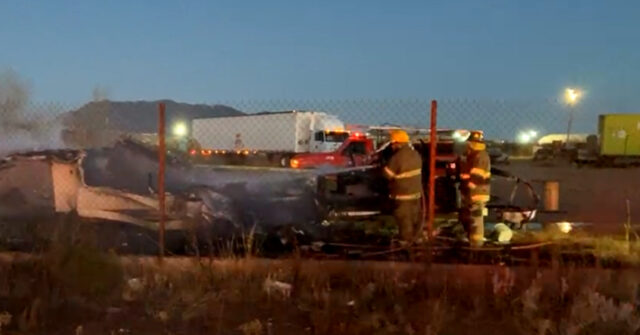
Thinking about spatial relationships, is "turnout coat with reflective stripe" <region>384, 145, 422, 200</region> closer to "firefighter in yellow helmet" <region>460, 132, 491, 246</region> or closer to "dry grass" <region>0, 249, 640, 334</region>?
"firefighter in yellow helmet" <region>460, 132, 491, 246</region>

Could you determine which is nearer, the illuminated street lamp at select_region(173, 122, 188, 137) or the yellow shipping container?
the illuminated street lamp at select_region(173, 122, 188, 137)

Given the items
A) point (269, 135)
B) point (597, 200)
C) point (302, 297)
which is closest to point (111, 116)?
point (597, 200)

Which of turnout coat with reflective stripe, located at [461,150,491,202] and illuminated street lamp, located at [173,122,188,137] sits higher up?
turnout coat with reflective stripe, located at [461,150,491,202]

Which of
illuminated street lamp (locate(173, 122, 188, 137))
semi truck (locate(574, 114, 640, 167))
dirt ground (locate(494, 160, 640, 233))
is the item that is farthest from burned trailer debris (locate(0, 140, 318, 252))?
semi truck (locate(574, 114, 640, 167))

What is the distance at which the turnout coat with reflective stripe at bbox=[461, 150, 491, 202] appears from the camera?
1129 cm

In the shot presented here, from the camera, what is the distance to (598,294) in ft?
25.4

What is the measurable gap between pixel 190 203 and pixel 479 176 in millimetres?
3795

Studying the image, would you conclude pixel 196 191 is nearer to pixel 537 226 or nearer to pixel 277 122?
pixel 537 226

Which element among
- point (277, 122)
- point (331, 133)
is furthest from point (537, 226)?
point (277, 122)

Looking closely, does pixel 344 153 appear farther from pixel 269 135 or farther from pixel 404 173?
pixel 404 173

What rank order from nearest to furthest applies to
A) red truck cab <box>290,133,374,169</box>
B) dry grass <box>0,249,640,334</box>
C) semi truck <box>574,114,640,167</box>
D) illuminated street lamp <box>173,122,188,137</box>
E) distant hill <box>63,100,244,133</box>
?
dry grass <box>0,249,640,334</box> < distant hill <box>63,100,244,133</box> < red truck cab <box>290,133,374,169</box> < illuminated street lamp <box>173,122,188,137</box> < semi truck <box>574,114,640,167</box>

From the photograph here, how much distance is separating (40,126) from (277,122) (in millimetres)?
25323

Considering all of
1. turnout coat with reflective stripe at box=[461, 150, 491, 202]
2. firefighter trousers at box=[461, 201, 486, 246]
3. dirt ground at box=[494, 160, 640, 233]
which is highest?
turnout coat with reflective stripe at box=[461, 150, 491, 202]

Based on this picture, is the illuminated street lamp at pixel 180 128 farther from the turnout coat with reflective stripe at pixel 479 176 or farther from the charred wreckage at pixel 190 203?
the turnout coat with reflective stripe at pixel 479 176
